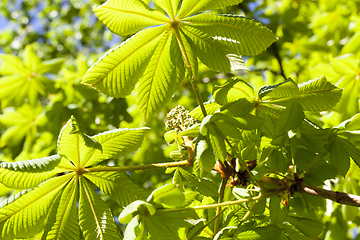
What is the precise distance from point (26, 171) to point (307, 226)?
3.39 feet

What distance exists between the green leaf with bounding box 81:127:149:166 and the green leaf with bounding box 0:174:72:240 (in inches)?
6.0

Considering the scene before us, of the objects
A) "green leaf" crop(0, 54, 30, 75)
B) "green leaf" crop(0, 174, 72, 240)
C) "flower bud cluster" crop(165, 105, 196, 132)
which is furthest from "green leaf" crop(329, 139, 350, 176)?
"green leaf" crop(0, 54, 30, 75)

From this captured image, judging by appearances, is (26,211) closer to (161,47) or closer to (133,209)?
(133,209)

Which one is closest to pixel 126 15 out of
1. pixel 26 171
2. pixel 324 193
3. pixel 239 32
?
pixel 239 32

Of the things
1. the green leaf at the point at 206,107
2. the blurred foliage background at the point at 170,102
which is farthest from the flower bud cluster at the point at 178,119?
the blurred foliage background at the point at 170,102

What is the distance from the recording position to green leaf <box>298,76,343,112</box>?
3.75 feet

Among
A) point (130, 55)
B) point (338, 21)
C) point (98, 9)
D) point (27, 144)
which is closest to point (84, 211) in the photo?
point (130, 55)

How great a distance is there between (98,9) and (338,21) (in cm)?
316

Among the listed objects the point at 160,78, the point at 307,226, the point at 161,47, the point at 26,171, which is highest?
the point at 161,47

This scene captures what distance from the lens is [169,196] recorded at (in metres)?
1.07

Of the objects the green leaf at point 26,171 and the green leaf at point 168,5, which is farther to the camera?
the green leaf at point 168,5

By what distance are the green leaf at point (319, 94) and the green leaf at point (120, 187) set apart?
674mm

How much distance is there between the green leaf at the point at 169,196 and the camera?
3.45 ft

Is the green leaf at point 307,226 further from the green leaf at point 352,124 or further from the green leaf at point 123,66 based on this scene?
the green leaf at point 123,66
